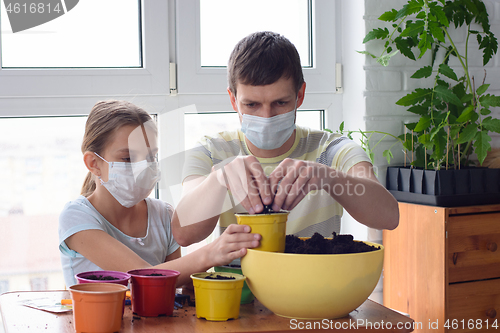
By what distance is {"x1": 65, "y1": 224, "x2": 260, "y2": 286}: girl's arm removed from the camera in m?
0.82

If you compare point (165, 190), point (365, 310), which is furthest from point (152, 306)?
point (165, 190)

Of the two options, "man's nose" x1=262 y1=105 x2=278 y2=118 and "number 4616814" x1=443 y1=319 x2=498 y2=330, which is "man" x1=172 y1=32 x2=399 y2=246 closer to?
"man's nose" x1=262 y1=105 x2=278 y2=118

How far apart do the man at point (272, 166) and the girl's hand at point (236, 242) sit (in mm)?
61

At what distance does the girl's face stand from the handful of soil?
2.26 feet

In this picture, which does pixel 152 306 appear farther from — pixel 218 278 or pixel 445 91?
pixel 445 91

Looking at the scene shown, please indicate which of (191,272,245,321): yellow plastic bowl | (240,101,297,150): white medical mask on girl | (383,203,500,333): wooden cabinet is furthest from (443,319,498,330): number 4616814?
(191,272,245,321): yellow plastic bowl

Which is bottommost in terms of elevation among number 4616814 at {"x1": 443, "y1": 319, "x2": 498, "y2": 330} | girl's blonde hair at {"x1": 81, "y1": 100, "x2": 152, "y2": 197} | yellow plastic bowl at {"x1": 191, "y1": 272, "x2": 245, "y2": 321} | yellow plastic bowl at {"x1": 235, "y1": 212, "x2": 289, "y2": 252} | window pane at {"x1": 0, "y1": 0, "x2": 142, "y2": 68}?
number 4616814 at {"x1": 443, "y1": 319, "x2": 498, "y2": 330}

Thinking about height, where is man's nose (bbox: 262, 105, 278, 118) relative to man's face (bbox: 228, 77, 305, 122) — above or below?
below

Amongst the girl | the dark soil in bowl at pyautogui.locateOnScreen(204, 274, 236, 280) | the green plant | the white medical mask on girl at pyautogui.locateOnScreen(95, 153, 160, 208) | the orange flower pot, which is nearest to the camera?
the orange flower pot

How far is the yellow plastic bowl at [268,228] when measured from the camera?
0.80 meters

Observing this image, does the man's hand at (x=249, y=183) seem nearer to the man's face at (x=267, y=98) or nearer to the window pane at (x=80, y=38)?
the man's face at (x=267, y=98)

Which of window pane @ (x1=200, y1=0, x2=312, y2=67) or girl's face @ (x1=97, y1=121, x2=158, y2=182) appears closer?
girl's face @ (x1=97, y1=121, x2=158, y2=182)

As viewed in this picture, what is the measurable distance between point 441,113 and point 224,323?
4.68ft

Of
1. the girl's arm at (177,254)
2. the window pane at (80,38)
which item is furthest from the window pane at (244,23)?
the girl's arm at (177,254)
